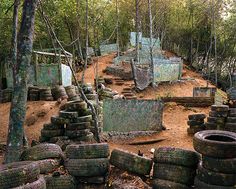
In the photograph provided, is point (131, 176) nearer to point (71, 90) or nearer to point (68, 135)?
point (68, 135)

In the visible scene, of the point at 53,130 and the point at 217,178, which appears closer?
the point at 217,178

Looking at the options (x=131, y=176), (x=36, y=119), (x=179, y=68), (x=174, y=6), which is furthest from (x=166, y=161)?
(x=174, y=6)

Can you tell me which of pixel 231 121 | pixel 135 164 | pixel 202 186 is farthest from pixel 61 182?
pixel 231 121

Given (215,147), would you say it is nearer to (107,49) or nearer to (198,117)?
(198,117)

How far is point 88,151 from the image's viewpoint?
23.0ft

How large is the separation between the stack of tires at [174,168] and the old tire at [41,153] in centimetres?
216

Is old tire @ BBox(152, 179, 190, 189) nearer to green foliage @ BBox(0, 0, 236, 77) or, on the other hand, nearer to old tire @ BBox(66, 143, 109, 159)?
old tire @ BBox(66, 143, 109, 159)

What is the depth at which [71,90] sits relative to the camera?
644 inches

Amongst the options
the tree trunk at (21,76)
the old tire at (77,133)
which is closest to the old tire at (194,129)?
the old tire at (77,133)

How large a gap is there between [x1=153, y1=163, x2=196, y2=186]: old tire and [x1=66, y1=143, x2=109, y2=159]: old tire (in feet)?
4.02

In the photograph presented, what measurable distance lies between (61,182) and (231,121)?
6200 millimetres

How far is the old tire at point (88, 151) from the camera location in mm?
7000

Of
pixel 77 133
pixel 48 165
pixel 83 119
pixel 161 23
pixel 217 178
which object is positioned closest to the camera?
pixel 217 178

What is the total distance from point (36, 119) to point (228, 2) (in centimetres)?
2517
